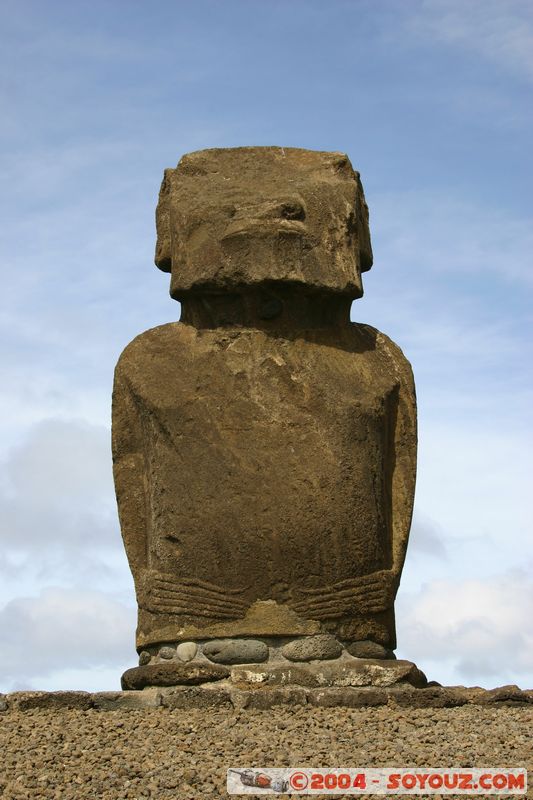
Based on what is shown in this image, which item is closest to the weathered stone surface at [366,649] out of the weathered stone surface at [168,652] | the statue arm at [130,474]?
the weathered stone surface at [168,652]

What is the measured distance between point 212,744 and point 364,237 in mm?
4049

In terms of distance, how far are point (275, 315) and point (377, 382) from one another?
86cm

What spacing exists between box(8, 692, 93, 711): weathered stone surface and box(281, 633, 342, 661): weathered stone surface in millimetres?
1323

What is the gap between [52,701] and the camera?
9812 mm

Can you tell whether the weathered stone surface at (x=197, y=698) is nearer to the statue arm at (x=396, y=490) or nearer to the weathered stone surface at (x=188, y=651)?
the weathered stone surface at (x=188, y=651)

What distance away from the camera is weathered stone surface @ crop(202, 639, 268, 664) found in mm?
9805

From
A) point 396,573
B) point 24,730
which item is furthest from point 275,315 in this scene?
point 24,730

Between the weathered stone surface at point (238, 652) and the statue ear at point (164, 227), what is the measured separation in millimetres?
2820

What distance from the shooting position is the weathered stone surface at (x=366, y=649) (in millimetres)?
10039

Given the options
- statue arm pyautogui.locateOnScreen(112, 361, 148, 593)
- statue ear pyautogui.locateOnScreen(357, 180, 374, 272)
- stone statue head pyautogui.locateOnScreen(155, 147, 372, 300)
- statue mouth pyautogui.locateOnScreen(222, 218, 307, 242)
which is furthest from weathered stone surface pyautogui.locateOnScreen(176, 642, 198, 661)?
statue ear pyautogui.locateOnScreen(357, 180, 374, 272)

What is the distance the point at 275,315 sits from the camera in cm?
1042

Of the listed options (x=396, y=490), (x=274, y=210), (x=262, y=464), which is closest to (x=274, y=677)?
(x=262, y=464)

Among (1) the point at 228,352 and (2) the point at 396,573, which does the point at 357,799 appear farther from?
(1) the point at 228,352

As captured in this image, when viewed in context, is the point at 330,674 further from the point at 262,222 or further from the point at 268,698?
the point at 262,222
